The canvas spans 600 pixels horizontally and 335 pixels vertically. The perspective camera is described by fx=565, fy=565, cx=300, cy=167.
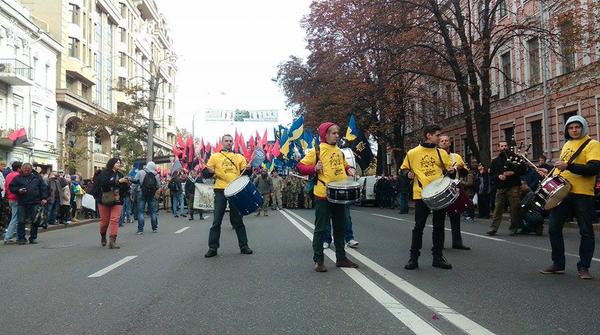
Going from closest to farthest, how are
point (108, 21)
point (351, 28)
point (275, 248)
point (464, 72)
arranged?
point (275, 248), point (351, 28), point (464, 72), point (108, 21)

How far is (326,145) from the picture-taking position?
7.50m

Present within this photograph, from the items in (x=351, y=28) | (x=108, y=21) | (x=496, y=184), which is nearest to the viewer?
(x=496, y=184)

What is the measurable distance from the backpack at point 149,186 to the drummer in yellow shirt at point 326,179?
945 cm

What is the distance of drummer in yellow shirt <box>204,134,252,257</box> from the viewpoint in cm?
891

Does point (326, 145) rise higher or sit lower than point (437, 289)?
higher

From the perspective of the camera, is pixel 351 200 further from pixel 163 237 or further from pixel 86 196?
pixel 86 196

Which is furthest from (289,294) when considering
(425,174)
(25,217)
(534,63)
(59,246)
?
(534,63)

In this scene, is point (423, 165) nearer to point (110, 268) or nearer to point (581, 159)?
point (581, 159)

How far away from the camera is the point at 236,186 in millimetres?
8742

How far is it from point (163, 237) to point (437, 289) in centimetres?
812

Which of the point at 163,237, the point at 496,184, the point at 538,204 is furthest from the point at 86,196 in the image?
the point at 538,204

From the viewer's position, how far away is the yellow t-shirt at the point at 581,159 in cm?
669

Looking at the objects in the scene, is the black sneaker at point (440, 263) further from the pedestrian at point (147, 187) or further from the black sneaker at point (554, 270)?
the pedestrian at point (147, 187)

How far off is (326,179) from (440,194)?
4.78 feet
